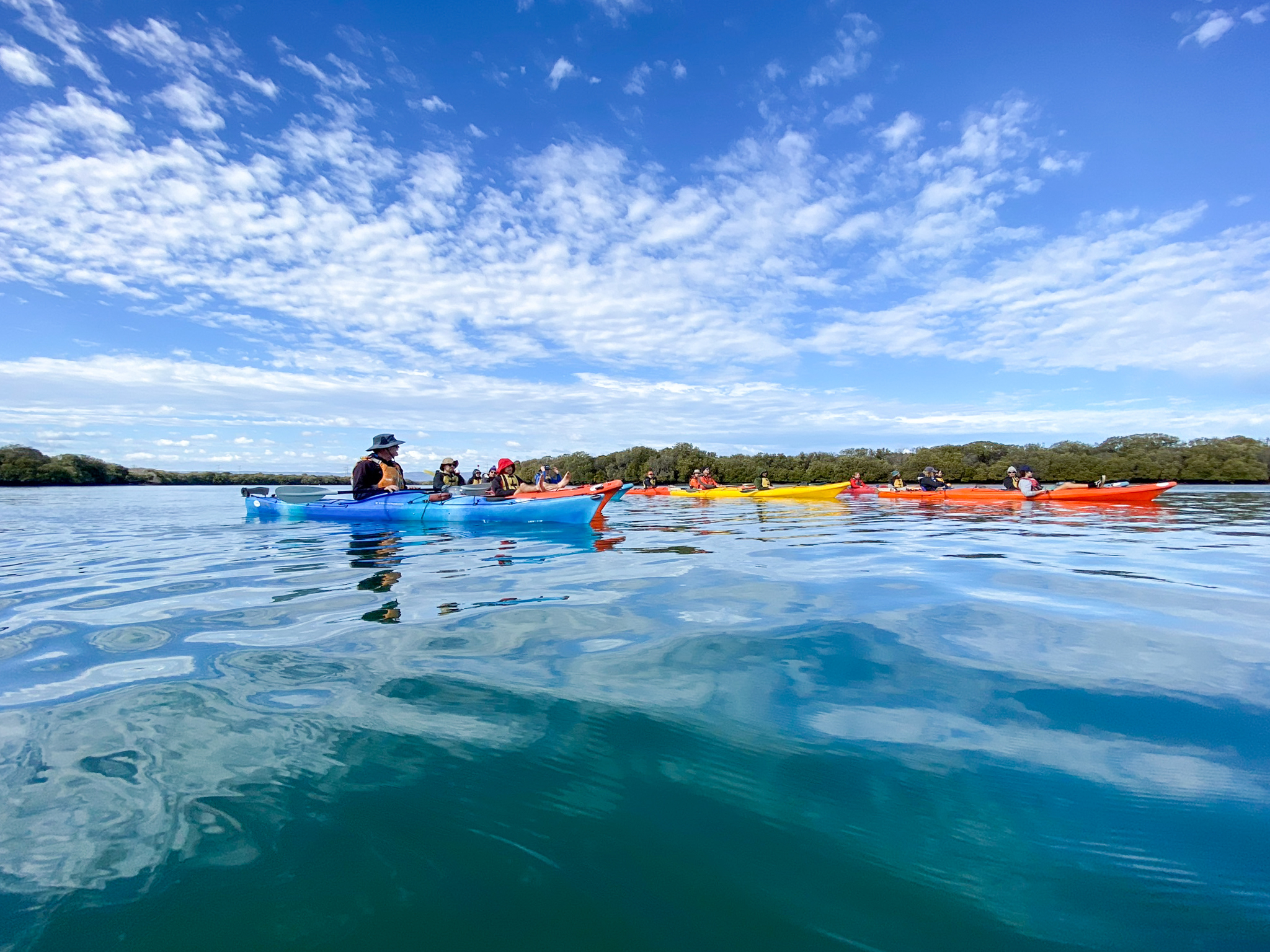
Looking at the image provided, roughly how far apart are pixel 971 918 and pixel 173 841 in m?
2.20

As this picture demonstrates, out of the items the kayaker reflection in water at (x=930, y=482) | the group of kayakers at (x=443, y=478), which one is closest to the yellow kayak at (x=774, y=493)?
the kayaker reflection in water at (x=930, y=482)

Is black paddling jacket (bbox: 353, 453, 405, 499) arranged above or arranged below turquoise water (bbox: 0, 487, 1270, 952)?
above

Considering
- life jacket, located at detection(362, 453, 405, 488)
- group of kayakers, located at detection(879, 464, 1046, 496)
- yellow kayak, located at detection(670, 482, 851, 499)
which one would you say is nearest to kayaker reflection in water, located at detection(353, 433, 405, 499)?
life jacket, located at detection(362, 453, 405, 488)

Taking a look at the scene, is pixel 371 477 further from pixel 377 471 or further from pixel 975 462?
pixel 975 462

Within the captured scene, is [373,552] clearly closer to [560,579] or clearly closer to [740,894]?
[560,579]

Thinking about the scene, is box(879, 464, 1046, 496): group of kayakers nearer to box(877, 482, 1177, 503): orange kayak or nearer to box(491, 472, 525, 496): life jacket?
box(877, 482, 1177, 503): orange kayak

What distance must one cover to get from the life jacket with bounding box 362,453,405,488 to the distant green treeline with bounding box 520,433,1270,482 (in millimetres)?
28635

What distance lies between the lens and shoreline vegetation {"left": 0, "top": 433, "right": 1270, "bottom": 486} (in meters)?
50.9

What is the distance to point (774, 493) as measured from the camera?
25.0 metres

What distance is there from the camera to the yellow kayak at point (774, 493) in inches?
909

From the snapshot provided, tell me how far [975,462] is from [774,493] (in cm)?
4747

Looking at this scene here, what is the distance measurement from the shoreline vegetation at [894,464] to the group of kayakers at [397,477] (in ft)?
107

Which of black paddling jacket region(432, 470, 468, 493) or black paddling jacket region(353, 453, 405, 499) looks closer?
black paddling jacket region(353, 453, 405, 499)

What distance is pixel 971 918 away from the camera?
1396mm
